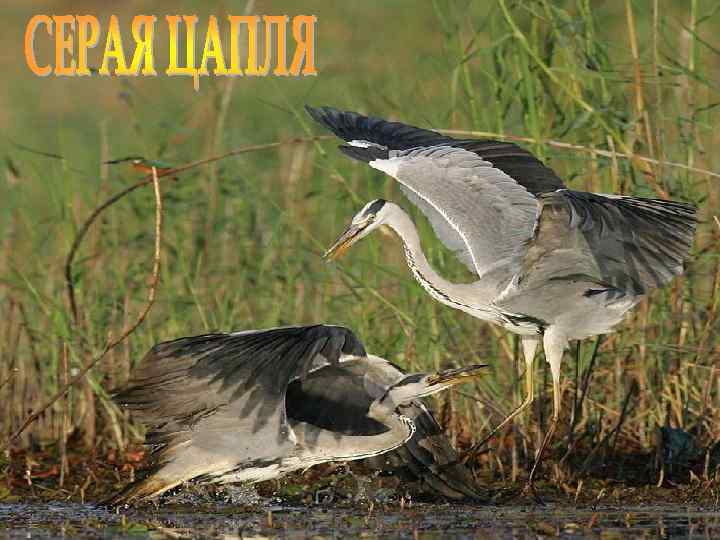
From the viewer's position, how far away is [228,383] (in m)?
6.39

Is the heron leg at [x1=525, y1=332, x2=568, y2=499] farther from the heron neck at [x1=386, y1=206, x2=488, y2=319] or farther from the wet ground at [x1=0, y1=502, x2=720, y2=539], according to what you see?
the heron neck at [x1=386, y1=206, x2=488, y2=319]

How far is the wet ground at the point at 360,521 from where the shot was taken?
5.96 m

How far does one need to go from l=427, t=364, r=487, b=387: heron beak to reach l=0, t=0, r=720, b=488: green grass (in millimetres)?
540

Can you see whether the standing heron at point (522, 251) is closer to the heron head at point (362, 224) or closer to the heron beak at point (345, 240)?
the heron head at point (362, 224)

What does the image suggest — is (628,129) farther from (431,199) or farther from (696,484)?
(696,484)

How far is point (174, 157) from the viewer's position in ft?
28.6

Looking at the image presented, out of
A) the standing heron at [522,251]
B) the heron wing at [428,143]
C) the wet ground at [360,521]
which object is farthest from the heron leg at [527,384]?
the heron wing at [428,143]

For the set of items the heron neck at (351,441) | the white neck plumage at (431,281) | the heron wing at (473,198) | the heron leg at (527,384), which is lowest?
the heron neck at (351,441)

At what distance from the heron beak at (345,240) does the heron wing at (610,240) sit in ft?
3.20

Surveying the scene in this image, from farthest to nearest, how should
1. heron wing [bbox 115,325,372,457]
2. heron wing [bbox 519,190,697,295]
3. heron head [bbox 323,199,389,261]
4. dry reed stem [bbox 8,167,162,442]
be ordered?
1. heron head [bbox 323,199,389,261]
2. dry reed stem [bbox 8,167,162,442]
3. heron wing [bbox 519,190,697,295]
4. heron wing [bbox 115,325,372,457]

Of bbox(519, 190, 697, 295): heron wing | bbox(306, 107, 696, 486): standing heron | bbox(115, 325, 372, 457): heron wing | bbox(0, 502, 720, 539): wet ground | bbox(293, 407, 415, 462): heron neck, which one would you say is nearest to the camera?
bbox(0, 502, 720, 539): wet ground

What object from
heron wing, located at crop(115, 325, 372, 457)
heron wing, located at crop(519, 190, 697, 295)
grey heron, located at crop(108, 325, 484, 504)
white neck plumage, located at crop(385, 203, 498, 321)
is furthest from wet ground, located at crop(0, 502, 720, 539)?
heron wing, located at crop(519, 190, 697, 295)

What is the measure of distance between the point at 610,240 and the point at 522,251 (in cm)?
45

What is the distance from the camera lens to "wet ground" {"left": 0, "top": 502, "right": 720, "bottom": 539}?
5.96 m
